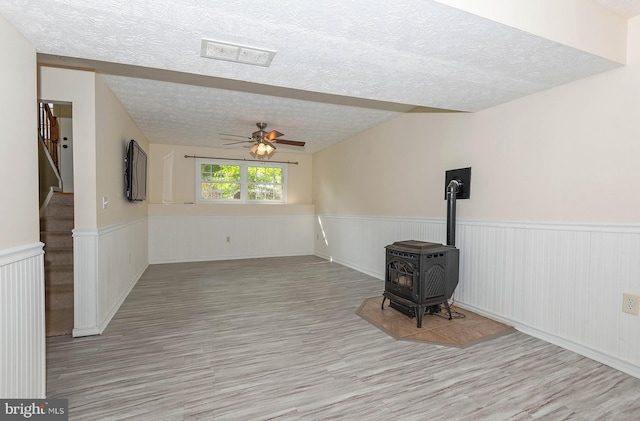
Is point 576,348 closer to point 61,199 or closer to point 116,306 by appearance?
point 116,306

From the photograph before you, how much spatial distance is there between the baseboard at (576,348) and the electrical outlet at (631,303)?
1.23 ft

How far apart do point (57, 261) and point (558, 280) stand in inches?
197

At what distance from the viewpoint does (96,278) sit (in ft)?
9.38

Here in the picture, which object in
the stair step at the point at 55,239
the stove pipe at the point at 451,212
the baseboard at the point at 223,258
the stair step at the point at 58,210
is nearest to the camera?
the stove pipe at the point at 451,212

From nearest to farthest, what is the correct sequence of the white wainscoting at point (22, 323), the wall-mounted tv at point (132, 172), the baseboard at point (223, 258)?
the white wainscoting at point (22, 323) → the wall-mounted tv at point (132, 172) → the baseboard at point (223, 258)

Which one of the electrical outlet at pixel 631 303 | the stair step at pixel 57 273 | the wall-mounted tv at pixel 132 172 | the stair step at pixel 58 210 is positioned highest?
the wall-mounted tv at pixel 132 172

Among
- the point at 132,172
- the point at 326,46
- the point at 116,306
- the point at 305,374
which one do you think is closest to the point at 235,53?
the point at 326,46

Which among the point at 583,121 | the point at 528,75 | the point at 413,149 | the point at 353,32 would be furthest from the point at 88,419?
the point at 413,149

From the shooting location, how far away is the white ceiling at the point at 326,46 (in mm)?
1523

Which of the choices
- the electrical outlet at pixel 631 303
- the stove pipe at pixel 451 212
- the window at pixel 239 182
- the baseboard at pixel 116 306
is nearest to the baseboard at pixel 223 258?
the window at pixel 239 182

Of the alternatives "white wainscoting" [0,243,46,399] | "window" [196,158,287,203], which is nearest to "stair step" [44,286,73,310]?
"white wainscoting" [0,243,46,399]

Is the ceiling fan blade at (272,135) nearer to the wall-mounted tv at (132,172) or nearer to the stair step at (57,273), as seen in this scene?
the wall-mounted tv at (132,172)

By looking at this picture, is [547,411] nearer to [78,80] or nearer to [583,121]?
[583,121]

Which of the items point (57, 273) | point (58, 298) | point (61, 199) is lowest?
point (58, 298)
